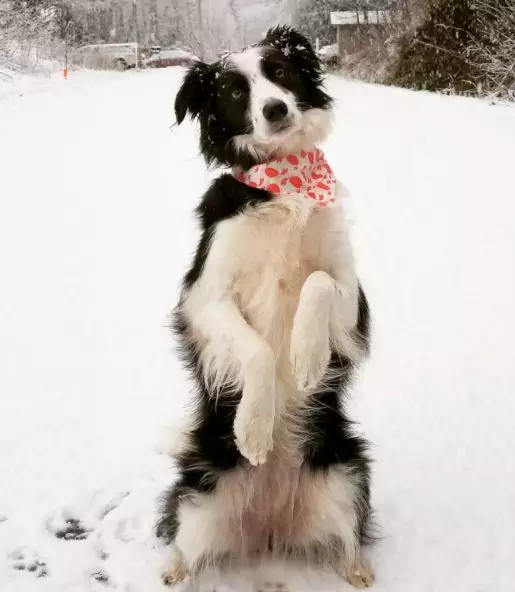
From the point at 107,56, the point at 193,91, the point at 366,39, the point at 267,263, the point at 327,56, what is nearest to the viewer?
the point at 267,263

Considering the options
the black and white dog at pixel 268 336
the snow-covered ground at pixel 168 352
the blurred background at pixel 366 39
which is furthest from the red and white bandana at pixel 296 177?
the blurred background at pixel 366 39

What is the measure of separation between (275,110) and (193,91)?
38 centimetres

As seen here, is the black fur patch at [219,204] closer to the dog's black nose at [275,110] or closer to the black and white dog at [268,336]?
the black and white dog at [268,336]

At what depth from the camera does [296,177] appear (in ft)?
7.09

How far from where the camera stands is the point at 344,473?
7.21 ft

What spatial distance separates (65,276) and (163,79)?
4.04m

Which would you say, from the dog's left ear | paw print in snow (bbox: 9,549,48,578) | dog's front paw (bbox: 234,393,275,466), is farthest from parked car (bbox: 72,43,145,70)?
dog's front paw (bbox: 234,393,275,466)

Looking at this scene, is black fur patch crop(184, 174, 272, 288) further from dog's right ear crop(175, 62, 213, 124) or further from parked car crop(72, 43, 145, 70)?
parked car crop(72, 43, 145, 70)

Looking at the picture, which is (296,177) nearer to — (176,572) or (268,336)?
(268,336)

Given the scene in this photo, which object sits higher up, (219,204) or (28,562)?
(219,204)

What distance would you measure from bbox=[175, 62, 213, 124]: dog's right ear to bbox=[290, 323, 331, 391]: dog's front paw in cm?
93

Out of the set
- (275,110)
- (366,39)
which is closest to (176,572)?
(275,110)

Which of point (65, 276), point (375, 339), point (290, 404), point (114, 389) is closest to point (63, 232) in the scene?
point (65, 276)

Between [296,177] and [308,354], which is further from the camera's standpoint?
[296,177]
